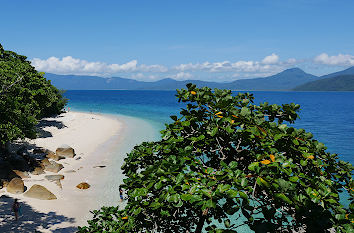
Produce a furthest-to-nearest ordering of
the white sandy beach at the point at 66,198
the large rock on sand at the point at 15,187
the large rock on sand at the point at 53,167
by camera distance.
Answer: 1. the large rock on sand at the point at 53,167
2. the large rock on sand at the point at 15,187
3. the white sandy beach at the point at 66,198

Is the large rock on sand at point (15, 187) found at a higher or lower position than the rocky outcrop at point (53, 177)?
higher

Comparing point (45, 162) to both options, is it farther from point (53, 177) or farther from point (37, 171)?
point (53, 177)

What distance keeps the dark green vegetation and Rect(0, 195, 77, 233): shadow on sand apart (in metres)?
12.2

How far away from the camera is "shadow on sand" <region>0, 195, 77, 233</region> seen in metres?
14.2

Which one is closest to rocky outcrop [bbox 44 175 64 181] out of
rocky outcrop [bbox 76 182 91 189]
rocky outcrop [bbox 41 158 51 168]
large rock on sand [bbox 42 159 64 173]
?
large rock on sand [bbox 42 159 64 173]

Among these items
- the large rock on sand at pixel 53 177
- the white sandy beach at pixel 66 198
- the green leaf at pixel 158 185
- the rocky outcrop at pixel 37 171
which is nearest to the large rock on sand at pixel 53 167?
the white sandy beach at pixel 66 198

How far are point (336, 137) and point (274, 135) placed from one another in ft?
191

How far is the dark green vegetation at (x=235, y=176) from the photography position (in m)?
3.30

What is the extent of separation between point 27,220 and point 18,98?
998 cm

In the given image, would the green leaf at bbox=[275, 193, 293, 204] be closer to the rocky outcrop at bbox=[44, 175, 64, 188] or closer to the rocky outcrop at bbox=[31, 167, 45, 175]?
the rocky outcrop at bbox=[44, 175, 64, 188]

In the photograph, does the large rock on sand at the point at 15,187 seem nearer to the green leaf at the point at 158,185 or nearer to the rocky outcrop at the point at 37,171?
the rocky outcrop at the point at 37,171

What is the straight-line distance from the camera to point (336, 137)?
173 feet

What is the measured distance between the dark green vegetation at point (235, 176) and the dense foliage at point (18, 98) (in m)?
8.93

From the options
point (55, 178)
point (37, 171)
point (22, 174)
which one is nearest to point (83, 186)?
point (55, 178)
